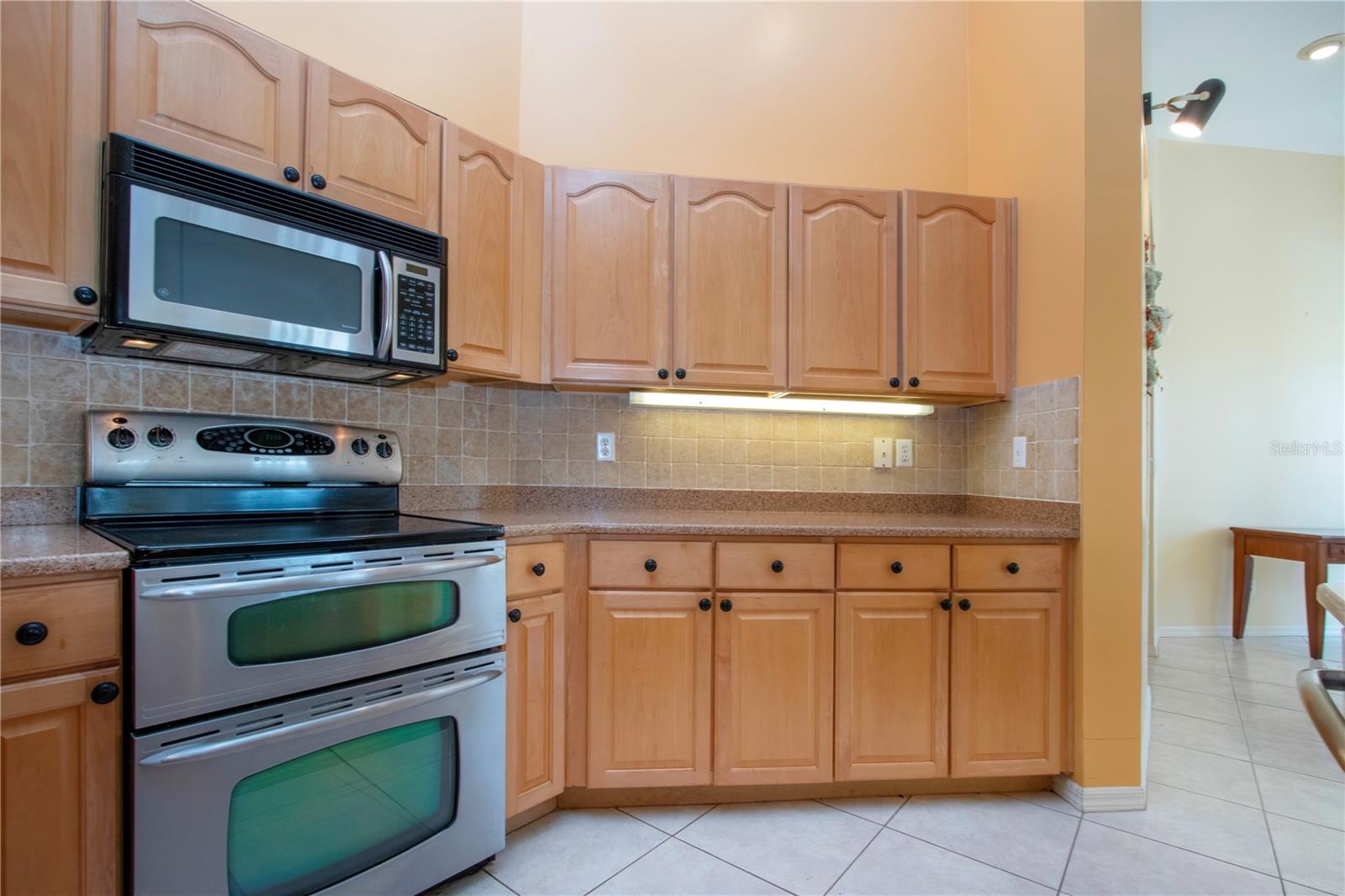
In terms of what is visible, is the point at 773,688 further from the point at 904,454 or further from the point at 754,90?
the point at 754,90

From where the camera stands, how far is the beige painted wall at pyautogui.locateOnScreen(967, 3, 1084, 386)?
1979 mm

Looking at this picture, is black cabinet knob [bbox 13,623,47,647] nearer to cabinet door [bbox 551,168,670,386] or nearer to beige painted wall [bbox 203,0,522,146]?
cabinet door [bbox 551,168,670,386]

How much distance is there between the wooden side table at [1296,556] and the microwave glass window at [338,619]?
4.43 meters

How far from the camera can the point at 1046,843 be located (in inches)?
68.0

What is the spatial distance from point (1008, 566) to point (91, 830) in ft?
7.53

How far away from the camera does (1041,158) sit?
2.15m

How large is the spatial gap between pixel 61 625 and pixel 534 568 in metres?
0.96

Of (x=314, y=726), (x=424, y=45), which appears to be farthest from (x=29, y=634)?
(x=424, y=45)

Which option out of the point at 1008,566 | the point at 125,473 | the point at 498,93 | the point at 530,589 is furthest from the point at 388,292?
the point at 1008,566

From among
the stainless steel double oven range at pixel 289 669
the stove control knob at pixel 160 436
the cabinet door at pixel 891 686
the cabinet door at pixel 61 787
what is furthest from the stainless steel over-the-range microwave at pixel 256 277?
the cabinet door at pixel 891 686

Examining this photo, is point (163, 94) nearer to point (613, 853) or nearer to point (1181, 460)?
point (613, 853)

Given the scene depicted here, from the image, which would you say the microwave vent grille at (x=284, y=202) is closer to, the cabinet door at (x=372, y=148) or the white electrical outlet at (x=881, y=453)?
the cabinet door at (x=372, y=148)

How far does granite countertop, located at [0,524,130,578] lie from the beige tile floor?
3.60ft

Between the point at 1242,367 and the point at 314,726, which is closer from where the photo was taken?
the point at 314,726
